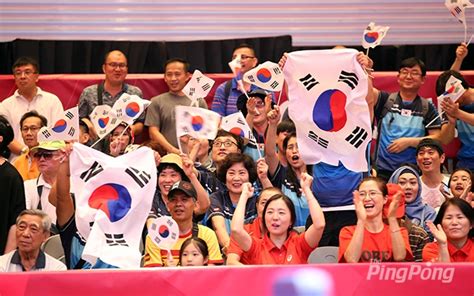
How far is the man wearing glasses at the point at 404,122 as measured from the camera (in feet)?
34.6

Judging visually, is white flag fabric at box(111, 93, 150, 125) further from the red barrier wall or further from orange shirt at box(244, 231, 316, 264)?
the red barrier wall

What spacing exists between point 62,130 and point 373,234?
2421 mm

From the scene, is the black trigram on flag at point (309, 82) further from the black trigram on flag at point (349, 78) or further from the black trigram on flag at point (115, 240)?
the black trigram on flag at point (115, 240)

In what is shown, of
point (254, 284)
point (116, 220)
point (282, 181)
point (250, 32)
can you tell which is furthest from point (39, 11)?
point (254, 284)

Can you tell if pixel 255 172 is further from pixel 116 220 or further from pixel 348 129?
A: pixel 116 220

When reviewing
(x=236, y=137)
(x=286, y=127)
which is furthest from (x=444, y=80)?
(x=236, y=137)

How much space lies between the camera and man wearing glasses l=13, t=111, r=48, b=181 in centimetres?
1008

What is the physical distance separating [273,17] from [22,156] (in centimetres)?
365

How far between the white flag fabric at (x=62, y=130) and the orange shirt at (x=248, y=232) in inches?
58.4

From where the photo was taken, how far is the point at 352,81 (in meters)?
8.97

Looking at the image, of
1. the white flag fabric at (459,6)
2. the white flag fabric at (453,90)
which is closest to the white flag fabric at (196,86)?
the white flag fabric at (453,90)

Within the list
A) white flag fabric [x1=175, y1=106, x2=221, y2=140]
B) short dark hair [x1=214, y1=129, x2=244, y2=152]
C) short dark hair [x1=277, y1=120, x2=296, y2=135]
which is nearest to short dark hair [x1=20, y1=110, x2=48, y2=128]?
white flag fabric [x1=175, y1=106, x2=221, y2=140]

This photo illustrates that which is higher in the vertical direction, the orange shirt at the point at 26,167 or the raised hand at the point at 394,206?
the raised hand at the point at 394,206

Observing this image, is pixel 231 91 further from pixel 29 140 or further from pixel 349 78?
pixel 349 78
